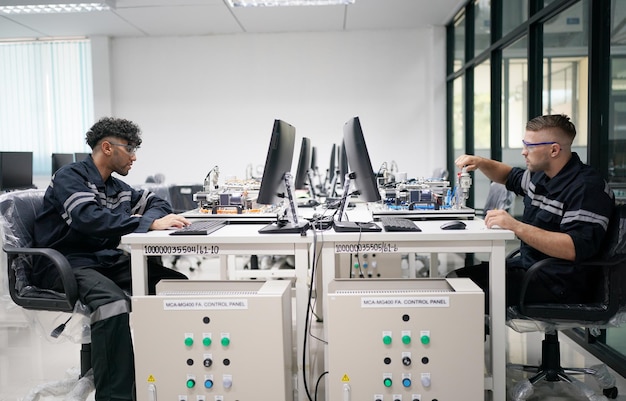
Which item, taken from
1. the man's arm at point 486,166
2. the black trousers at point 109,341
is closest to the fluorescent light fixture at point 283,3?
the man's arm at point 486,166

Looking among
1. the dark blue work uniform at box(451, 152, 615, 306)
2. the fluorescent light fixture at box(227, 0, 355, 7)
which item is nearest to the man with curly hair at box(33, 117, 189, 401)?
the dark blue work uniform at box(451, 152, 615, 306)

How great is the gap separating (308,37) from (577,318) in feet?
17.3

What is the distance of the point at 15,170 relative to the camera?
427 centimetres

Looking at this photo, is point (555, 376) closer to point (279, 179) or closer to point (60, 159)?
point (279, 179)

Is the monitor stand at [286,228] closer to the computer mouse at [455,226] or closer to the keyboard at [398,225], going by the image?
the keyboard at [398,225]

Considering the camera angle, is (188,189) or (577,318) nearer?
(577,318)

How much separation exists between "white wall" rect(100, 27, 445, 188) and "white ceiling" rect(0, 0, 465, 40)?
8.1 inches

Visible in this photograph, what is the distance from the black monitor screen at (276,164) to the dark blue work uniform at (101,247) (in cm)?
50

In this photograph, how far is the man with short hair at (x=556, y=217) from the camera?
5.79 feet

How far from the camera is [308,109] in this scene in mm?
6422

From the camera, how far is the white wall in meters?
6.35

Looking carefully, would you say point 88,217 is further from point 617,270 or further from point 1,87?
point 1,87

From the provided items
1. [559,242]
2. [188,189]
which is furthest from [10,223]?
[188,189]

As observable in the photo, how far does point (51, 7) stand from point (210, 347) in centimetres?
486
